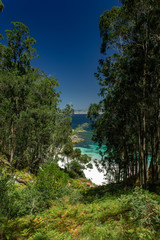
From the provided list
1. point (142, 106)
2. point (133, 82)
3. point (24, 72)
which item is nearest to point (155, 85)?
point (133, 82)

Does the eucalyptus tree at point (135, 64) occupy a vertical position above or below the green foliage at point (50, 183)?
above

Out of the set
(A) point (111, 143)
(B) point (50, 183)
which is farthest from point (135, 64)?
(B) point (50, 183)

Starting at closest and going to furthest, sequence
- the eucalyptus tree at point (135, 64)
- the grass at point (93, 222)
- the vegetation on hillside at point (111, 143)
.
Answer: the grass at point (93, 222) → the vegetation on hillside at point (111, 143) → the eucalyptus tree at point (135, 64)

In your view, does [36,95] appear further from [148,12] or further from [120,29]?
[148,12]

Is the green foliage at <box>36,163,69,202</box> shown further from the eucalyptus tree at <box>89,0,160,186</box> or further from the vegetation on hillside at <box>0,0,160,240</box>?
the eucalyptus tree at <box>89,0,160,186</box>

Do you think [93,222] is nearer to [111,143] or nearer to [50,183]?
[50,183]

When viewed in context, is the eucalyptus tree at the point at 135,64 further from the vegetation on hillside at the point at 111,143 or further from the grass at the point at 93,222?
the grass at the point at 93,222

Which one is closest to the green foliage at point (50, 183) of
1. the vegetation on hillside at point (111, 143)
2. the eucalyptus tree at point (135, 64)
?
the vegetation on hillside at point (111, 143)

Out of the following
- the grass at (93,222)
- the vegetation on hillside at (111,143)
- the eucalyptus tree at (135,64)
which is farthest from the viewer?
the eucalyptus tree at (135,64)

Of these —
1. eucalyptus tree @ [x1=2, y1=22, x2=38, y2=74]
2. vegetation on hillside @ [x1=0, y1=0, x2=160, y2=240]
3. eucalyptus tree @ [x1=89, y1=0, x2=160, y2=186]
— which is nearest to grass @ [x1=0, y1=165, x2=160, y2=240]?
vegetation on hillside @ [x1=0, y1=0, x2=160, y2=240]

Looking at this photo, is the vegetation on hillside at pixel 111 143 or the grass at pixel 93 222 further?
the vegetation on hillside at pixel 111 143

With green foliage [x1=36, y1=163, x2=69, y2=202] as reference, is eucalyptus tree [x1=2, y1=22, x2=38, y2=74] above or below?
above

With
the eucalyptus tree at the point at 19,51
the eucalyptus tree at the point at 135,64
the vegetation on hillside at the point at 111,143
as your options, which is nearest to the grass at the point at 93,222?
the vegetation on hillside at the point at 111,143

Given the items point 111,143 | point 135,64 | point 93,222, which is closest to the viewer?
point 93,222
